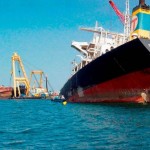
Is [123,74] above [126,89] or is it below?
above

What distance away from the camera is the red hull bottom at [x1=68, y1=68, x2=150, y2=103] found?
3356cm

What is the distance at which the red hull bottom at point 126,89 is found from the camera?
3356 centimetres

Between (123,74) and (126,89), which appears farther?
(123,74)

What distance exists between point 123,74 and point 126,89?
170 centimetres

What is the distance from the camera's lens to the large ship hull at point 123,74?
3344cm

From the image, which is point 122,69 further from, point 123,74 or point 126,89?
point 126,89

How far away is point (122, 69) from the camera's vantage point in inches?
1407

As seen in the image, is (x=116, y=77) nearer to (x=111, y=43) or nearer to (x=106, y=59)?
(x=106, y=59)

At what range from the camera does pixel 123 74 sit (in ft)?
117

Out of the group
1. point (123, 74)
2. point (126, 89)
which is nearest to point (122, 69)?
point (123, 74)

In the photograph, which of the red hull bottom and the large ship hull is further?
the red hull bottom

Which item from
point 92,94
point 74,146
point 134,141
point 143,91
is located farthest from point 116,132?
point 92,94

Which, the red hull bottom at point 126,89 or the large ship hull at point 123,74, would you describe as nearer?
the large ship hull at point 123,74

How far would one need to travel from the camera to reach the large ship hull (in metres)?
33.4
